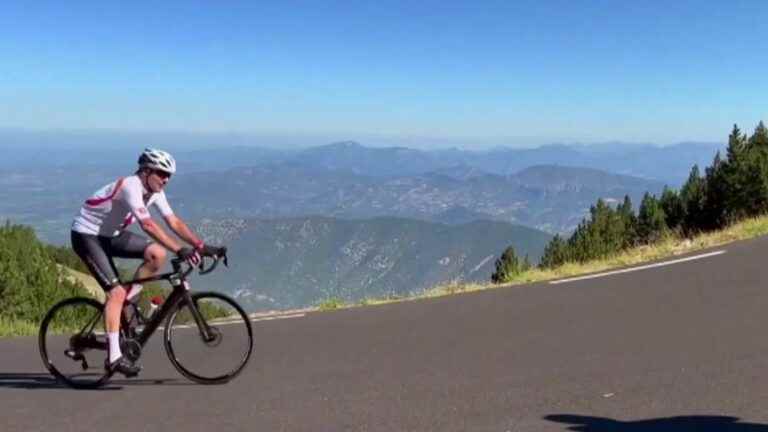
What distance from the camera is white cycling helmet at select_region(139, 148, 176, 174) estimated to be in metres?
5.11

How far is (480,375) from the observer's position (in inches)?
204

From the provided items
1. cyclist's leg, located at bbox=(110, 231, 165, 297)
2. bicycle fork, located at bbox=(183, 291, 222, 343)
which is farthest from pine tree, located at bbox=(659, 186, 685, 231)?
cyclist's leg, located at bbox=(110, 231, 165, 297)

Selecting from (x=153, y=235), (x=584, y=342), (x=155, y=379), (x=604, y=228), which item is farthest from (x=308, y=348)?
(x=604, y=228)

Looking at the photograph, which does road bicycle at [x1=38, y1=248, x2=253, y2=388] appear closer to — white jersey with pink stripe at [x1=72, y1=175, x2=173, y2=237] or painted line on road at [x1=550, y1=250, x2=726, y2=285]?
white jersey with pink stripe at [x1=72, y1=175, x2=173, y2=237]

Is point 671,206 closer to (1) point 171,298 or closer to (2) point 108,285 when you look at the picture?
(1) point 171,298

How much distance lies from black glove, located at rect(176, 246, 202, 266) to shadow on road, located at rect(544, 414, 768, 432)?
2.76 metres

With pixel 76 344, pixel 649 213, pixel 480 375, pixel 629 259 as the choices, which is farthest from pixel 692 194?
pixel 76 344

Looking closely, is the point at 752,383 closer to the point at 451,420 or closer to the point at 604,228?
the point at 451,420

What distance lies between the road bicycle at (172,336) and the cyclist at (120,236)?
0.09 m

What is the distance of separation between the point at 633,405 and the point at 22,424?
402 cm

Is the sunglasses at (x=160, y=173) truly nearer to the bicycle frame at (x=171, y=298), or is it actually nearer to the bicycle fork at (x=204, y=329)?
the bicycle frame at (x=171, y=298)

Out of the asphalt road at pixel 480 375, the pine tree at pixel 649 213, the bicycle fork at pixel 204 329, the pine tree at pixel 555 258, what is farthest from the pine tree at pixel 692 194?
the bicycle fork at pixel 204 329

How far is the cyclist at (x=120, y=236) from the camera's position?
513cm

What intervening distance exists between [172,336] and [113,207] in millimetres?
1114
